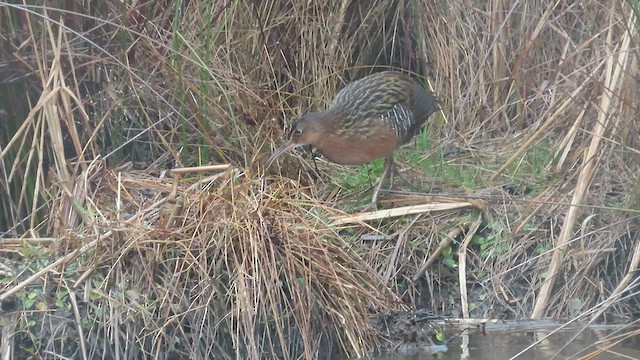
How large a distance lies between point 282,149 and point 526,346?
181 centimetres

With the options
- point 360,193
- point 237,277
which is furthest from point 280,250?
point 360,193

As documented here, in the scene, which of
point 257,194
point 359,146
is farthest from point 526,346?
point 359,146

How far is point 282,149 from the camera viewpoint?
7066mm

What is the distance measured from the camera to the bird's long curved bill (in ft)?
23.0

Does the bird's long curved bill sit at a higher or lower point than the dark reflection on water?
higher

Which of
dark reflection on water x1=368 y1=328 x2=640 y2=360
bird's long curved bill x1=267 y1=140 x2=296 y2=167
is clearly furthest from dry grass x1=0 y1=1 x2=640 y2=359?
dark reflection on water x1=368 y1=328 x2=640 y2=360

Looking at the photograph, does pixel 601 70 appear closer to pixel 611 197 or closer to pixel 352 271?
pixel 611 197

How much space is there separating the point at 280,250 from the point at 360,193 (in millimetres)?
1504

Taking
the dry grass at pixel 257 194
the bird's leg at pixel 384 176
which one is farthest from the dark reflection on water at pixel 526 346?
the bird's leg at pixel 384 176

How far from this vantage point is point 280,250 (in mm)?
6160

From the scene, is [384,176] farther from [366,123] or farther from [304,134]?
[304,134]

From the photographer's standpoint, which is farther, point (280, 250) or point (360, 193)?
point (360, 193)

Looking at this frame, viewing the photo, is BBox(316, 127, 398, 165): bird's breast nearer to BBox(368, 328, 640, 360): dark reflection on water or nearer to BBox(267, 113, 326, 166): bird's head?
BBox(267, 113, 326, 166): bird's head

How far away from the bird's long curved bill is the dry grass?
0.09 meters
